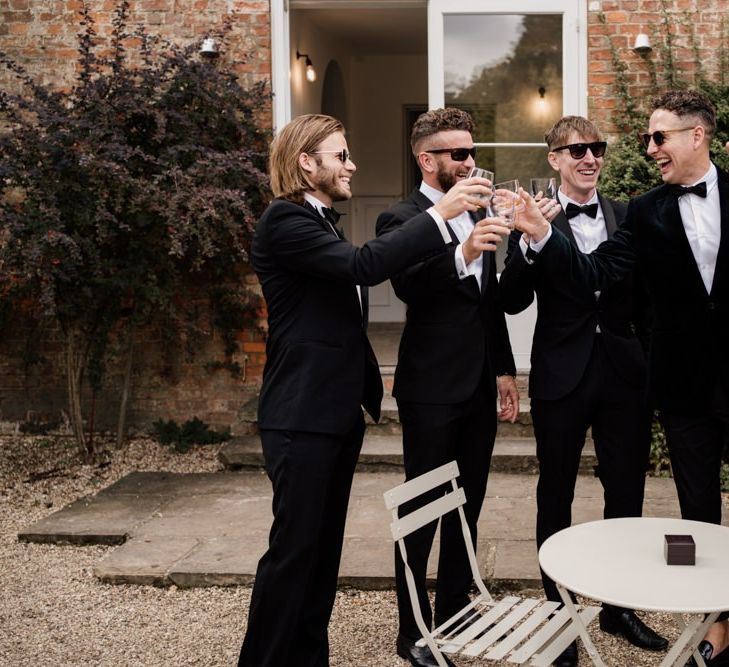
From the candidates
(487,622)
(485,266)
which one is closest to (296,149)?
(485,266)

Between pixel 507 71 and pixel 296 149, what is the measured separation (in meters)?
4.14

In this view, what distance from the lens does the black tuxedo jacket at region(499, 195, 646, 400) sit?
11.4 feet

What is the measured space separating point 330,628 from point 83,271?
3.27m

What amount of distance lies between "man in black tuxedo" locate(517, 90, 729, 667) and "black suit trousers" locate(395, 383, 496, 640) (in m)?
0.62

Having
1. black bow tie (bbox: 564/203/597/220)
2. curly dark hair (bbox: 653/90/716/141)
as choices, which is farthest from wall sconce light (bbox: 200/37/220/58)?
curly dark hair (bbox: 653/90/716/141)

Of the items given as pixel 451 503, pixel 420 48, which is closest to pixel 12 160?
pixel 451 503

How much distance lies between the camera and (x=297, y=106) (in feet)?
25.6

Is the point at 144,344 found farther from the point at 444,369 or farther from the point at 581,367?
the point at 581,367

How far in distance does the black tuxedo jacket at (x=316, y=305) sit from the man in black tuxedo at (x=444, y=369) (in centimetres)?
46

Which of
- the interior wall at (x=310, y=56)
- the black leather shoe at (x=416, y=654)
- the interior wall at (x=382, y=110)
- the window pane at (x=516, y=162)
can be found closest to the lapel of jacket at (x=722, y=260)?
the black leather shoe at (x=416, y=654)

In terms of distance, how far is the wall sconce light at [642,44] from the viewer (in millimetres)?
6477

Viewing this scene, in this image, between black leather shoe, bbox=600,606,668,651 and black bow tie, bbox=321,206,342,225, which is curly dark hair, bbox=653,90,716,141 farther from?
black leather shoe, bbox=600,606,668,651

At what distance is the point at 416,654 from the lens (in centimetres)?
339

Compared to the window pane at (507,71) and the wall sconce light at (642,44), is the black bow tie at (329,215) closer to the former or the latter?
the window pane at (507,71)
